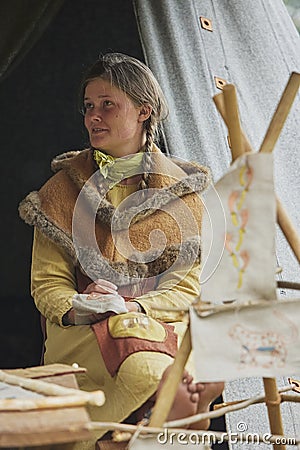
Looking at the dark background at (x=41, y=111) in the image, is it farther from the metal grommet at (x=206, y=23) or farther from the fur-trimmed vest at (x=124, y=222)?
the fur-trimmed vest at (x=124, y=222)

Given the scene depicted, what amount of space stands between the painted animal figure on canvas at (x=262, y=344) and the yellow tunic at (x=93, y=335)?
1.44ft

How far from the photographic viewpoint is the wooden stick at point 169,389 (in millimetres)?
1564

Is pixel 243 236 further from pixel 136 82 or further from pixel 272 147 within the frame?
pixel 136 82

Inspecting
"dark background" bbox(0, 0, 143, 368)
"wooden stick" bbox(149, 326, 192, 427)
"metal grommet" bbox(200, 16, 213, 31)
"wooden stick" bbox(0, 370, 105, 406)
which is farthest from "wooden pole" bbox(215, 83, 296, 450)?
"dark background" bbox(0, 0, 143, 368)

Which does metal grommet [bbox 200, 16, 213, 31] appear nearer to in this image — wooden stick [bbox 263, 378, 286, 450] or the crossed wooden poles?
the crossed wooden poles

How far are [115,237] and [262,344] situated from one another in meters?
0.88

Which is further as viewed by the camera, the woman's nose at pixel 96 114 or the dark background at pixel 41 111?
the dark background at pixel 41 111

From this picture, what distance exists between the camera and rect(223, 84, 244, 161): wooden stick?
1681mm

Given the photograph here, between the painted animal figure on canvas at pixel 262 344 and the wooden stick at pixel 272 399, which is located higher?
the painted animal figure on canvas at pixel 262 344

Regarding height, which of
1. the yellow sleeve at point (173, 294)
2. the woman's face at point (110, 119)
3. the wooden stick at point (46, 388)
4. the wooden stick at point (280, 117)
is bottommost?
the wooden stick at point (46, 388)

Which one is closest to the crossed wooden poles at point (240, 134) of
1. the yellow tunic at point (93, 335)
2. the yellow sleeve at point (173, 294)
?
the yellow tunic at point (93, 335)

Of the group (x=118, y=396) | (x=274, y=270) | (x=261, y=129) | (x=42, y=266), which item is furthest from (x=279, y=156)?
(x=274, y=270)

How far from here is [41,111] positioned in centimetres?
372

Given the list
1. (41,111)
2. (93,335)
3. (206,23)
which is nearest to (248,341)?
(93,335)
